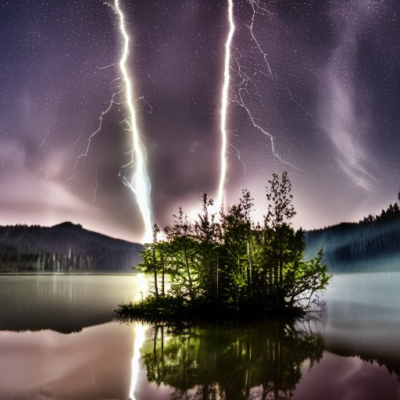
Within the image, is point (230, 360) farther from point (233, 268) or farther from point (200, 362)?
point (233, 268)

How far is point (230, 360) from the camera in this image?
10047 millimetres

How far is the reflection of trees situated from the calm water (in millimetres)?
19

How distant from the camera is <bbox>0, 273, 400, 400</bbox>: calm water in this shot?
25.5ft

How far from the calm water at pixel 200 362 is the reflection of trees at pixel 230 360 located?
0.06 feet

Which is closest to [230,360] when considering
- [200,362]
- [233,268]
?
[200,362]

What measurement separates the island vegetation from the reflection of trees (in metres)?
3.61

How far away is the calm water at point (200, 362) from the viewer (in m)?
7.76

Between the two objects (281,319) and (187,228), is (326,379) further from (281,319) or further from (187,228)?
(187,228)

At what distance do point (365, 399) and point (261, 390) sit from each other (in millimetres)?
1688

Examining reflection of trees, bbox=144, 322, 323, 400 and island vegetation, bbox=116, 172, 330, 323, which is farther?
island vegetation, bbox=116, 172, 330, 323

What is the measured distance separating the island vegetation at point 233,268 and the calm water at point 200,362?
258 centimetres

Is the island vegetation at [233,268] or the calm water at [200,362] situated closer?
the calm water at [200,362]

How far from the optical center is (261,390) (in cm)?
765

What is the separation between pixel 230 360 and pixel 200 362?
70 centimetres
